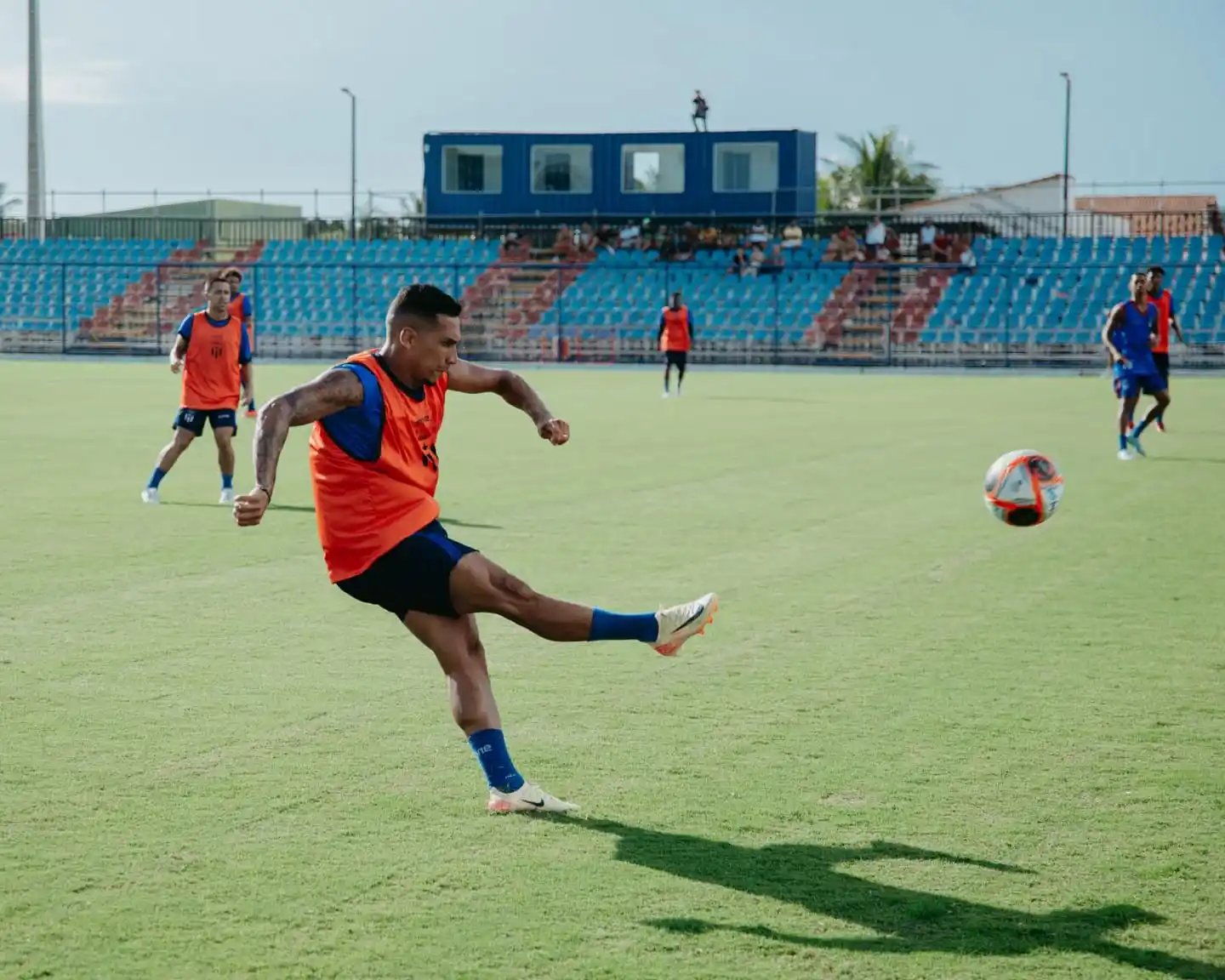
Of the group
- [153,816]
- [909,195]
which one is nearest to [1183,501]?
[153,816]

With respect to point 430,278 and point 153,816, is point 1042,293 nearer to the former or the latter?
point 430,278

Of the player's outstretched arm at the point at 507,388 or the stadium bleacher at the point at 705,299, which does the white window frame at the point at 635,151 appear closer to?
the stadium bleacher at the point at 705,299

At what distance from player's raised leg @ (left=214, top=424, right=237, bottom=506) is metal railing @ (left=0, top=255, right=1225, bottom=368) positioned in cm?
2843

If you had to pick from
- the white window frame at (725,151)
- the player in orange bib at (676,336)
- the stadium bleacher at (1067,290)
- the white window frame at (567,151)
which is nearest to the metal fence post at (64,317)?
the white window frame at (567,151)

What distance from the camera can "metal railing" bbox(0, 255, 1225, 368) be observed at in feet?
132

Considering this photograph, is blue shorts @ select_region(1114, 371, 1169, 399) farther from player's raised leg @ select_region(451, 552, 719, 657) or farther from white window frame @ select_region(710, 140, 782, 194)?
white window frame @ select_region(710, 140, 782, 194)

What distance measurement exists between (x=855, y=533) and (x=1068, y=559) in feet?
5.67

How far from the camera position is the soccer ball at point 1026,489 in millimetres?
9008

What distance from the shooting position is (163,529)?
1216cm

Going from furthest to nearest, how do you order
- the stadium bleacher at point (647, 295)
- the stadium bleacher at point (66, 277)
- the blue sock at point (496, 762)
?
the stadium bleacher at point (66, 277), the stadium bleacher at point (647, 295), the blue sock at point (496, 762)

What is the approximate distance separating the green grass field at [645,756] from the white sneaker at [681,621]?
1.73 ft

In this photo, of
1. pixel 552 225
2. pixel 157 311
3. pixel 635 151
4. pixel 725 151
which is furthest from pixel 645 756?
pixel 635 151

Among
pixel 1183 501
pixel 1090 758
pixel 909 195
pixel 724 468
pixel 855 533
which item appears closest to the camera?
pixel 1090 758

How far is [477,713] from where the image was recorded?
18.1ft
